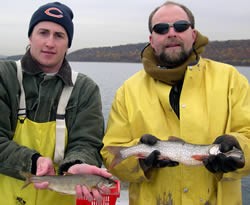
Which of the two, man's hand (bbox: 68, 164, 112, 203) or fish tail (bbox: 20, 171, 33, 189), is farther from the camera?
man's hand (bbox: 68, 164, 112, 203)

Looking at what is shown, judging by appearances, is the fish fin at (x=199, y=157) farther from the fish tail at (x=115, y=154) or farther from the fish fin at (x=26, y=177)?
the fish fin at (x=26, y=177)

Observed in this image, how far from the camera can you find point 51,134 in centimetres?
358

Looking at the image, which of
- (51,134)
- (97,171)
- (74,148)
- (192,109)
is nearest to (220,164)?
(192,109)

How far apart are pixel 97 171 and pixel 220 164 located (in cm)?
142

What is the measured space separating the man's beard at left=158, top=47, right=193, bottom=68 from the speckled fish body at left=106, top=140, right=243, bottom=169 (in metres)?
1.12

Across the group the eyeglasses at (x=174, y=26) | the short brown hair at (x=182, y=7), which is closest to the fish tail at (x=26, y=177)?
the eyeglasses at (x=174, y=26)

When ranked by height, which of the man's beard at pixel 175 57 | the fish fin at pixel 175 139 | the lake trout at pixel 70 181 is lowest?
the lake trout at pixel 70 181

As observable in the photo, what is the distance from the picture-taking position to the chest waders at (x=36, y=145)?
11.4 feet

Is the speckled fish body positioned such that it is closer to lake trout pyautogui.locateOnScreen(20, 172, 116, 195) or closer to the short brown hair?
lake trout pyautogui.locateOnScreen(20, 172, 116, 195)

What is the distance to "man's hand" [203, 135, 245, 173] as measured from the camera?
3.09m


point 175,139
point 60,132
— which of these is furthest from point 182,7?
point 60,132

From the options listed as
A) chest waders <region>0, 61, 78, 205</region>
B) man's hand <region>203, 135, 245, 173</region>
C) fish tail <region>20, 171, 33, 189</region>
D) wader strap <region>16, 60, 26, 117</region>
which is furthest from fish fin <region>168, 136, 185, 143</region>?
wader strap <region>16, 60, 26, 117</region>

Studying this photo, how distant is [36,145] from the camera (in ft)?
11.6

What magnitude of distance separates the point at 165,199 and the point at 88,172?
3.34 ft
